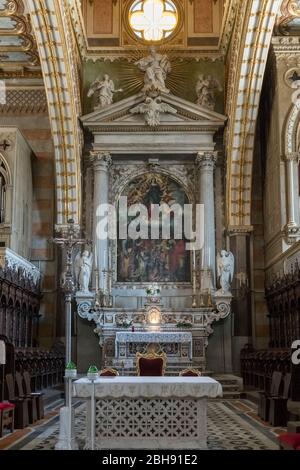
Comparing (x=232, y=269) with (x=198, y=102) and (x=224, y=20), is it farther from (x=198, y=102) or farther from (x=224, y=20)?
(x=224, y=20)

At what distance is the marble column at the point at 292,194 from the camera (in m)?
15.0

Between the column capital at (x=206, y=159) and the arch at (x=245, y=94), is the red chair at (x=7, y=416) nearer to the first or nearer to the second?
the arch at (x=245, y=94)

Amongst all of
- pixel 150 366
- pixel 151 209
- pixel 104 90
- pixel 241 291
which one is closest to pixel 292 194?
pixel 241 291

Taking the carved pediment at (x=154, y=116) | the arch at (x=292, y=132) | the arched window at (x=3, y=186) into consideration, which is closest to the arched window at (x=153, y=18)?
the carved pediment at (x=154, y=116)

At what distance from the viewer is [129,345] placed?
617 inches

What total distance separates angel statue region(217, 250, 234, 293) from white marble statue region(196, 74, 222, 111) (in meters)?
4.21

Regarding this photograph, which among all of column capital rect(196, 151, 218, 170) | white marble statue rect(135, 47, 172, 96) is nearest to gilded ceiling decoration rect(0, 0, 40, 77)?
white marble statue rect(135, 47, 172, 96)

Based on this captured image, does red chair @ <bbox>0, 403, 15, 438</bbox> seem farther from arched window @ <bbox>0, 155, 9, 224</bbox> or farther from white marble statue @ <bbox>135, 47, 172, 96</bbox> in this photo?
white marble statue @ <bbox>135, 47, 172, 96</bbox>

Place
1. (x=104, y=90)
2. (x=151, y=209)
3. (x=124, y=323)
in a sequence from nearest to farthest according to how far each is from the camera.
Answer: (x=124, y=323)
(x=151, y=209)
(x=104, y=90)

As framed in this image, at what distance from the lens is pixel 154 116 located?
17500 millimetres

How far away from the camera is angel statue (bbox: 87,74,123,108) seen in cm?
1802

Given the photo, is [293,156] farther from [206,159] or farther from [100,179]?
[100,179]

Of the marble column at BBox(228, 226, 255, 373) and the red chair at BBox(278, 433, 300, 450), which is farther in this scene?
the marble column at BBox(228, 226, 255, 373)

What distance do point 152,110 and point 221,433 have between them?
10708 mm
